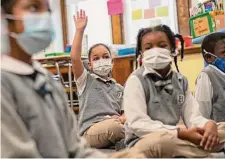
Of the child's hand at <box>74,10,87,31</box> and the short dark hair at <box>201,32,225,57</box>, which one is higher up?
the child's hand at <box>74,10,87,31</box>

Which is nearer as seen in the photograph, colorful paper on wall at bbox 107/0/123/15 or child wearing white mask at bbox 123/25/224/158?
child wearing white mask at bbox 123/25/224/158

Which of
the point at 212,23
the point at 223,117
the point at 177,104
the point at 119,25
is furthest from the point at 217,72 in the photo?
the point at 119,25

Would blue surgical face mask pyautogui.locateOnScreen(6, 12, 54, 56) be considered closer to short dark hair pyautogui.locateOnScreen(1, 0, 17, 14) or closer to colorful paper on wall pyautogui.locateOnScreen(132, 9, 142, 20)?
short dark hair pyautogui.locateOnScreen(1, 0, 17, 14)

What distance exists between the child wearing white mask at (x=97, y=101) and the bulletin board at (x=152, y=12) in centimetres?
194

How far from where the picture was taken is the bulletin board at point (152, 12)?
180 inches

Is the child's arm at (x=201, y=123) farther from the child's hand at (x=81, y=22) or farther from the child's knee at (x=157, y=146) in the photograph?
the child's hand at (x=81, y=22)

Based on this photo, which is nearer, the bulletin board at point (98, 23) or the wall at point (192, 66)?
the wall at point (192, 66)

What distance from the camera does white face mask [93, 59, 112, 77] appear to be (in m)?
2.61

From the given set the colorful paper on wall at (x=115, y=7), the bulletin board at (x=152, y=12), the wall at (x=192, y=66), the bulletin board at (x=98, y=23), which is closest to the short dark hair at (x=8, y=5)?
the wall at (x=192, y=66)

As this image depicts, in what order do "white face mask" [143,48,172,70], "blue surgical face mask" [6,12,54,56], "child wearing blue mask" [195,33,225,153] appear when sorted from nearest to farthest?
1. "blue surgical face mask" [6,12,54,56]
2. "white face mask" [143,48,172,70]
3. "child wearing blue mask" [195,33,225,153]

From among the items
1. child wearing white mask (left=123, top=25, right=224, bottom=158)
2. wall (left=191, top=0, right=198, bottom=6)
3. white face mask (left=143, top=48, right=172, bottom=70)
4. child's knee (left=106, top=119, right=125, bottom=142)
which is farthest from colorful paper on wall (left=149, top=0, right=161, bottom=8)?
white face mask (left=143, top=48, right=172, bottom=70)

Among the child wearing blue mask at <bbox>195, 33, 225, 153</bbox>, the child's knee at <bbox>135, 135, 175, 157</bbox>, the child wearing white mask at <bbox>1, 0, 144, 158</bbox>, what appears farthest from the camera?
the child wearing blue mask at <bbox>195, 33, 225, 153</bbox>

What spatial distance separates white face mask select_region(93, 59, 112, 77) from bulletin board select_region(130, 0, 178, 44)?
1875 millimetres

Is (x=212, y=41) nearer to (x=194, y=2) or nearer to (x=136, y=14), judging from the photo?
(x=194, y=2)
